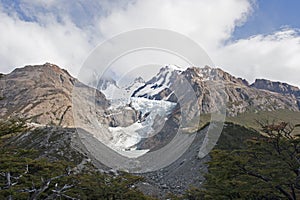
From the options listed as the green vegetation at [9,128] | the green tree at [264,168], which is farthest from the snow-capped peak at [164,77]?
the green vegetation at [9,128]

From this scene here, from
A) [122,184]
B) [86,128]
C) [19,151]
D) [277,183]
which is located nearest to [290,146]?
[277,183]

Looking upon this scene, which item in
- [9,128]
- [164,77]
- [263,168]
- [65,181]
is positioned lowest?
[65,181]

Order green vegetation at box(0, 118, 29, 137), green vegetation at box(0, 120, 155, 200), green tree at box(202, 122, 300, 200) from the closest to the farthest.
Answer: green tree at box(202, 122, 300, 200)
green vegetation at box(0, 118, 29, 137)
green vegetation at box(0, 120, 155, 200)

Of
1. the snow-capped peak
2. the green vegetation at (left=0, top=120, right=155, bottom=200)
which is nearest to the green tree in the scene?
the green vegetation at (left=0, top=120, right=155, bottom=200)

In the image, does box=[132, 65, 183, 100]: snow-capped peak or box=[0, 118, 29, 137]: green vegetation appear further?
box=[132, 65, 183, 100]: snow-capped peak

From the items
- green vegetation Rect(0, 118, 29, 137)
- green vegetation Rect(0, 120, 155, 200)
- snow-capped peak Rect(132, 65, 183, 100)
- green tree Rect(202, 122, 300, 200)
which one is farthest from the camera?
snow-capped peak Rect(132, 65, 183, 100)

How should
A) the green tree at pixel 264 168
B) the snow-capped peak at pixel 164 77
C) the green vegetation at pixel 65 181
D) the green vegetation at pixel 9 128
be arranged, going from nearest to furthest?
1. the green tree at pixel 264 168
2. the green vegetation at pixel 9 128
3. the green vegetation at pixel 65 181
4. the snow-capped peak at pixel 164 77

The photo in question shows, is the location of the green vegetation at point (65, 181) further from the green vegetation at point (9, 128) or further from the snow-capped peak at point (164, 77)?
the snow-capped peak at point (164, 77)

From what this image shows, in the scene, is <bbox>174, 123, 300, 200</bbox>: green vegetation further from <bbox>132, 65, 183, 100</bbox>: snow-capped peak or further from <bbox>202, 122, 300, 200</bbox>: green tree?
<bbox>132, 65, 183, 100</bbox>: snow-capped peak

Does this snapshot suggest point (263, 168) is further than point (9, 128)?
No

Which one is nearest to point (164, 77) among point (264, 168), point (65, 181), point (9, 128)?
point (65, 181)

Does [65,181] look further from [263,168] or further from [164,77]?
[164,77]

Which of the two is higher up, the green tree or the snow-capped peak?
the snow-capped peak

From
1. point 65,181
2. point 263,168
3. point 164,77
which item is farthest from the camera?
point 164,77
